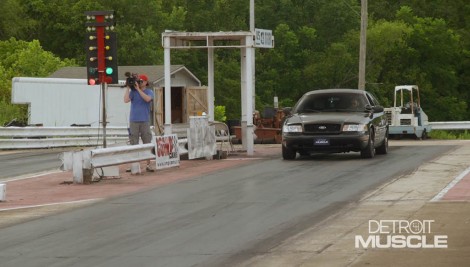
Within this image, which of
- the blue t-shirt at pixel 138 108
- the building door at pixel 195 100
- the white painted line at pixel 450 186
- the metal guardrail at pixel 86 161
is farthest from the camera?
the building door at pixel 195 100

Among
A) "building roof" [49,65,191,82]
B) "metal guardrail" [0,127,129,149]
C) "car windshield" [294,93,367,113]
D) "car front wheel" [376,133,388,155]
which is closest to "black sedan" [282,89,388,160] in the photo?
"car windshield" [294,93,367,113]

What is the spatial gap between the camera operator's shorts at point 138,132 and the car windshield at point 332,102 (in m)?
4.61

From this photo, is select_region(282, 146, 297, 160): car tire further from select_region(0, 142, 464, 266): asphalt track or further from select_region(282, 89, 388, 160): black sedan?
select_region(0, 142, 464, 266): asphalt track

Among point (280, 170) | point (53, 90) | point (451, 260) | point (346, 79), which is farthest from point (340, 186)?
point (346, 79)

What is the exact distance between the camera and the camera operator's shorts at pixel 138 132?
2398cm

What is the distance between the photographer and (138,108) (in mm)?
23922

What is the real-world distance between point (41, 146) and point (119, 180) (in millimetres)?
16957

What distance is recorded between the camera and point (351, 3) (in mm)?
95750

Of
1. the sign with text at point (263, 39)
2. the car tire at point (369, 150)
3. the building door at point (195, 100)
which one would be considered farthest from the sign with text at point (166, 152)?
the building door at point (195, 100)

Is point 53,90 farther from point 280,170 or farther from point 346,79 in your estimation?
point 346,79

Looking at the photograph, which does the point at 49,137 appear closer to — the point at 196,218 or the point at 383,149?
the point at 383,149

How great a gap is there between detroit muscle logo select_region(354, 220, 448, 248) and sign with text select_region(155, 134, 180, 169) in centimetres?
1022

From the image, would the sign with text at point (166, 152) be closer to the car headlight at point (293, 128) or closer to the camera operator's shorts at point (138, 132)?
the camera operator's shorts at point (138, 132)

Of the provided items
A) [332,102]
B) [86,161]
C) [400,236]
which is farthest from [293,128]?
[400,236]
